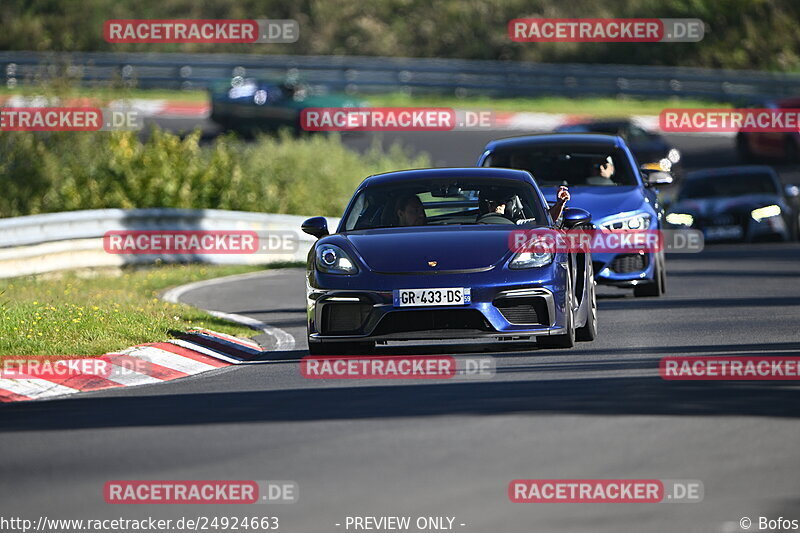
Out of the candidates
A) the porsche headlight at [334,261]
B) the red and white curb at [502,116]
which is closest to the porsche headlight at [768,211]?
the red and white curb at [502,116]

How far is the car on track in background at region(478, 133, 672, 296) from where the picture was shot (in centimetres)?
1578

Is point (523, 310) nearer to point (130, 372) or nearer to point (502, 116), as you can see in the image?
point (130, 372)

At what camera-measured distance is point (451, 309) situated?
10992 mm

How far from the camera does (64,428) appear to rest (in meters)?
8.90

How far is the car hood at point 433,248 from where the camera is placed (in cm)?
1113

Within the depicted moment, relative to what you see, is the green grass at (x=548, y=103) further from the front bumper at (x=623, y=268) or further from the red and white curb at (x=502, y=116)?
the front bumper at (x=623, y=268)

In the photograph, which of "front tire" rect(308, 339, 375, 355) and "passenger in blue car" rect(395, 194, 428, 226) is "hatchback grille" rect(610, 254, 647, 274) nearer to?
"passenger in blue car" rect(395, 194, 428, 226)

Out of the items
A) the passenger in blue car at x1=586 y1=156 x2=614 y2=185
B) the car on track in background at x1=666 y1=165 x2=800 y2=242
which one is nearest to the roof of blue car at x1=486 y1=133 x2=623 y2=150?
the passenger in blue car at x1=586 y1=156 x2=614 y2=185

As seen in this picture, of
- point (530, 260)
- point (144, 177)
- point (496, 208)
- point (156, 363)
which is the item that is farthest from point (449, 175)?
point (144, 177)

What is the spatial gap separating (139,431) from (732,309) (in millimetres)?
7905

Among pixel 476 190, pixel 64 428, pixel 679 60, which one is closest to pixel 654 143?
pixel 679 60

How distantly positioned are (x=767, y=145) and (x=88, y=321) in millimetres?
26484

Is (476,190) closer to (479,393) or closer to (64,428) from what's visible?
(479,393)

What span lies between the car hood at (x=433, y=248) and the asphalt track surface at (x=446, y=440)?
0.73 meters
